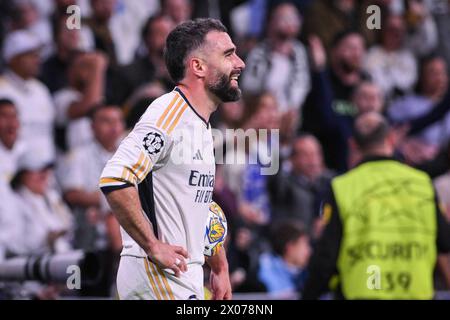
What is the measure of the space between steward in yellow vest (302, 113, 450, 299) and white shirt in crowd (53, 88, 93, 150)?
3.01 m

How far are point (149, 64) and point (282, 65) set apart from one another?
1473 mm

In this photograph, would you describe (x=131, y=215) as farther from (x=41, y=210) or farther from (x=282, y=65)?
(x=282, y=65)

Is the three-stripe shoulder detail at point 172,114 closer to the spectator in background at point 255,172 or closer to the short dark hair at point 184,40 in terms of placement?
the short dark hair at point 184,40

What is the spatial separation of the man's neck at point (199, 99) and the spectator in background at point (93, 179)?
3.62m

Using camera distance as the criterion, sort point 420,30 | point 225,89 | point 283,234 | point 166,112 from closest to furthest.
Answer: point 166,112 < point 225,89 < point 283,234 < point 420,30

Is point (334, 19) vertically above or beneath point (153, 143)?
above

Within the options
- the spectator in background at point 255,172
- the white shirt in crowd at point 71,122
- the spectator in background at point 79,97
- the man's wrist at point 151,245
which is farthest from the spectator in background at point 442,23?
the man's wrist at point 151,245

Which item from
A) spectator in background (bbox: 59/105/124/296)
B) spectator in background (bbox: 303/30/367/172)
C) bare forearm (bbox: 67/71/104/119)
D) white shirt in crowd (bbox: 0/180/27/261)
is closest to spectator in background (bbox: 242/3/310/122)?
spectator in background (bbox: 303/30/367/172)

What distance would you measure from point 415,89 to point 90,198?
4508 mm

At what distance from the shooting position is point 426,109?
11297 mm

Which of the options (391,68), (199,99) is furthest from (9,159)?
(391,68)

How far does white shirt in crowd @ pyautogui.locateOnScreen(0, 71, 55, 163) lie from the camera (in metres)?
8.77
